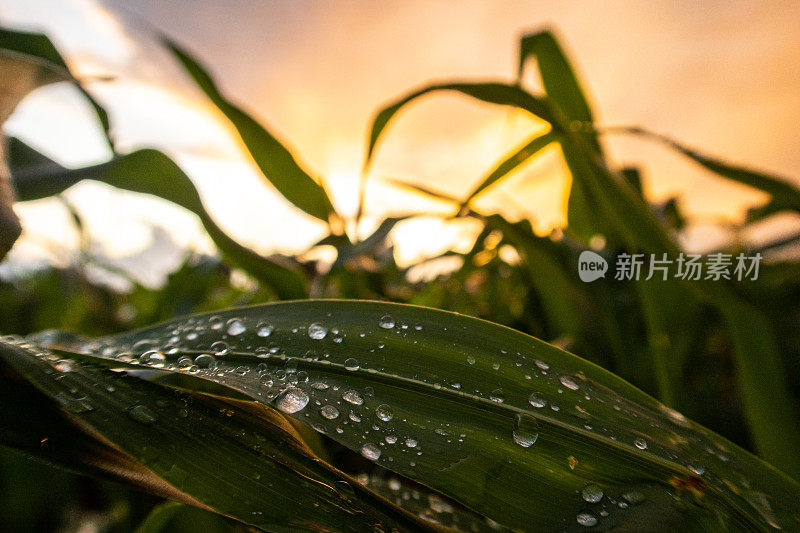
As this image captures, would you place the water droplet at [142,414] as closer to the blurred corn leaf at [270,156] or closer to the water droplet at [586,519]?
the water droplet at [586,519]

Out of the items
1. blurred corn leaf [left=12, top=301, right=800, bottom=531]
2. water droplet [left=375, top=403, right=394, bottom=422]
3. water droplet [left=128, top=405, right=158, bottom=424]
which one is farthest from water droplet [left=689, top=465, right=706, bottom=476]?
water droplet [left=128, top=405, right=158, bottom=424]

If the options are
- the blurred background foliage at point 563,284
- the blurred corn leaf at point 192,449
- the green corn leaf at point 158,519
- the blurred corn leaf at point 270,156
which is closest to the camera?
the blurred corn leaf at point 192,449

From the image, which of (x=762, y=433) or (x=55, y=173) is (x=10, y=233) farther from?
(x=762, y=433)

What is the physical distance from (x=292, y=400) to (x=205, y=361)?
6 cm

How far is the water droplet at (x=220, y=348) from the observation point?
0.20 meters

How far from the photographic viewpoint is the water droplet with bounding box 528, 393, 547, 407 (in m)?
Answer: 0.18

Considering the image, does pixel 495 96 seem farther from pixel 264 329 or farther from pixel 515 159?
pixel 264 329

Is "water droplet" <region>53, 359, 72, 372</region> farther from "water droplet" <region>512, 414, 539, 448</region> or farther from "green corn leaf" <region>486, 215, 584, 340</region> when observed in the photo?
"green corn leaf" <region>486, 215, 584, 340</region>

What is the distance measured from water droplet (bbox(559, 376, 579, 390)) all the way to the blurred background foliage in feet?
0.85

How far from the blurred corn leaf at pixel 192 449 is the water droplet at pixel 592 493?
0.29 ft

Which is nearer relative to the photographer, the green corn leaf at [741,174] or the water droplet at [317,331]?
the water droplet at [317,331]

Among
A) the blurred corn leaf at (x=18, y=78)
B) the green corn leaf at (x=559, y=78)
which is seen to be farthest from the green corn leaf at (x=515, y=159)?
the blurred corn leaf at (x=18, y=78)

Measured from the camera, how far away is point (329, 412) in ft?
0.54

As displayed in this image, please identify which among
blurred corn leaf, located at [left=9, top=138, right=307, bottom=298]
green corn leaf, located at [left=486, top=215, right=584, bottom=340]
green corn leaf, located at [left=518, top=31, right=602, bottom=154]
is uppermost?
green corn leaf, located at [left=518, top=31, right=602, bottom=154]
